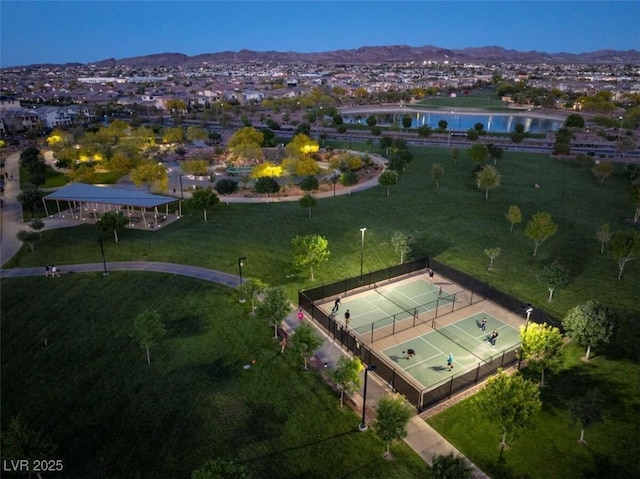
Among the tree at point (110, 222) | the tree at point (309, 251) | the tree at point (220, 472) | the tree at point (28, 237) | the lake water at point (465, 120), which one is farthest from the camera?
the lake water at point (465, 120)

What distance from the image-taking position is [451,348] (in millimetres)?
26984

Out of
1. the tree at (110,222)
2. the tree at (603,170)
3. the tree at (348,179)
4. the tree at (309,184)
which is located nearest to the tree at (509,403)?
the tree at (110,222)

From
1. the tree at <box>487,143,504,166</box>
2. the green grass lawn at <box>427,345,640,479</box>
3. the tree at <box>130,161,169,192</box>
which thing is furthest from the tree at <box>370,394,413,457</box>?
the tree at <box>487,143,504,166</box>

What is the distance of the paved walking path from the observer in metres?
20.1

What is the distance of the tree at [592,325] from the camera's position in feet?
80.0

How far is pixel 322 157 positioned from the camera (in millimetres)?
79000

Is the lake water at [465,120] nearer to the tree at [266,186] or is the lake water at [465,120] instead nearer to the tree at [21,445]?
the tree at [266,186]

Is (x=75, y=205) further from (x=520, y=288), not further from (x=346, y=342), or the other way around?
(x=520, y=288)

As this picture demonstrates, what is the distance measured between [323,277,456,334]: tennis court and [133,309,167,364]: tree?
11.3 m

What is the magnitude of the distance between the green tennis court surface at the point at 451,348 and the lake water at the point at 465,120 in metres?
105

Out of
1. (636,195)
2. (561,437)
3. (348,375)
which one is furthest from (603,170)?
(348,375)

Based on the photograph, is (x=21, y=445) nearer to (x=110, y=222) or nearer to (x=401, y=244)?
(x=110, y=222)

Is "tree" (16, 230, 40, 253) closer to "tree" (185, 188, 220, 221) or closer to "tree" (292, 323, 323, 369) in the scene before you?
"tree" (185, 188, 220, 221)

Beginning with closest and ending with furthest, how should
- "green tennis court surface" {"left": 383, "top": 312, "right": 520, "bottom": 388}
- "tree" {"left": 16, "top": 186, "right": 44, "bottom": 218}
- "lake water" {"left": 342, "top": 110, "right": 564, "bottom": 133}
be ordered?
1. "green tennis court surface" {"left": 383, "top": 312, "right": 520, "bottom": 388}
2. "tree" {"left": 16, "top": 186, "right": 44, "bottom": 218}
3. "lake water" {"left": 342, "top": 110, "right": 564, "bottom": 133}
